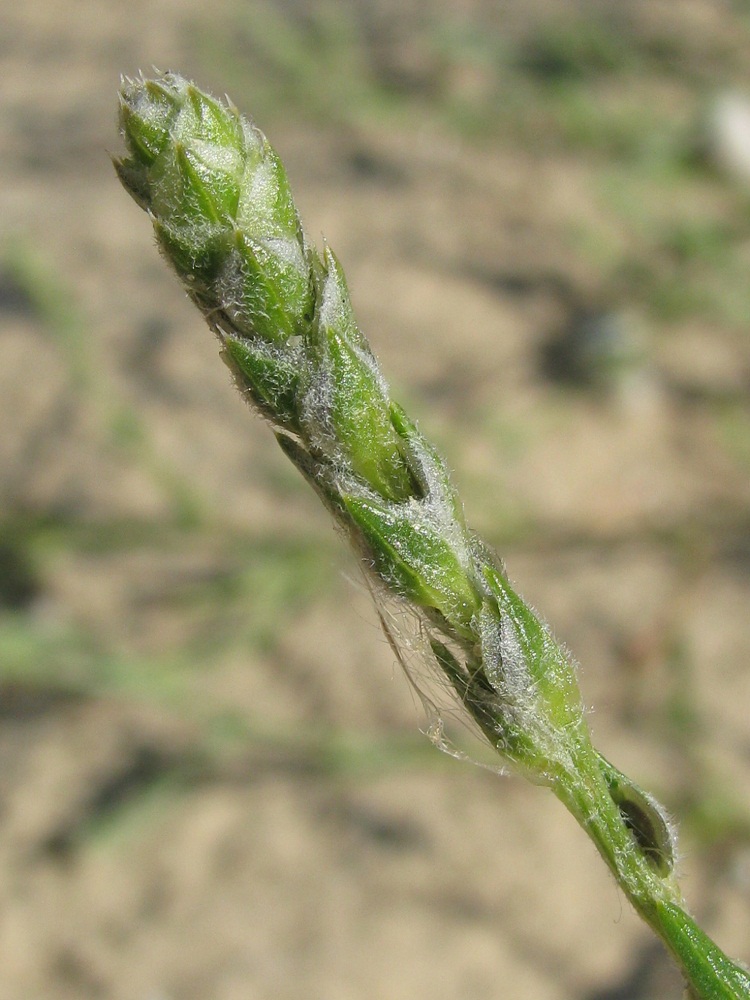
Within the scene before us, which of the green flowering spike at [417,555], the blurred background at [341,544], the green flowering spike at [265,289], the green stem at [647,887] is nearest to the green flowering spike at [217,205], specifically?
the green flowering spike at [265,289]

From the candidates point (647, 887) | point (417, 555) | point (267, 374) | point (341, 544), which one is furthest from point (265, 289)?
point (341, 544)

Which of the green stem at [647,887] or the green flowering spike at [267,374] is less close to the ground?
the green flowering spike at [267,374]

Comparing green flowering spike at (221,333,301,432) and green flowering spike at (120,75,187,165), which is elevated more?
green flowering spike at (120,75,187,165)

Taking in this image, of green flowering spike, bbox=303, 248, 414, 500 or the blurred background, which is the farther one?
the blurred background

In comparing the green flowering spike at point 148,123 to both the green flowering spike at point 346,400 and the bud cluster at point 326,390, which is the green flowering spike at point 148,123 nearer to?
the bud cluster at point 326,390

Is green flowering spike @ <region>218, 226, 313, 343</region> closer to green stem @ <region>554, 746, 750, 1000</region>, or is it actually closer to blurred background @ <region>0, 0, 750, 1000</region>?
green stem @ <region>554, 746, 750, 1000</region>

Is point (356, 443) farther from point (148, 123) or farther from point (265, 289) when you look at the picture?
point (148, 123)

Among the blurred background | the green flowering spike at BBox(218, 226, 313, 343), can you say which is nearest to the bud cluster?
the green flowering spike at BBox(218, 226, 313, 343)

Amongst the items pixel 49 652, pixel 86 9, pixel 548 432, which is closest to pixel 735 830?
pixel 548 432
